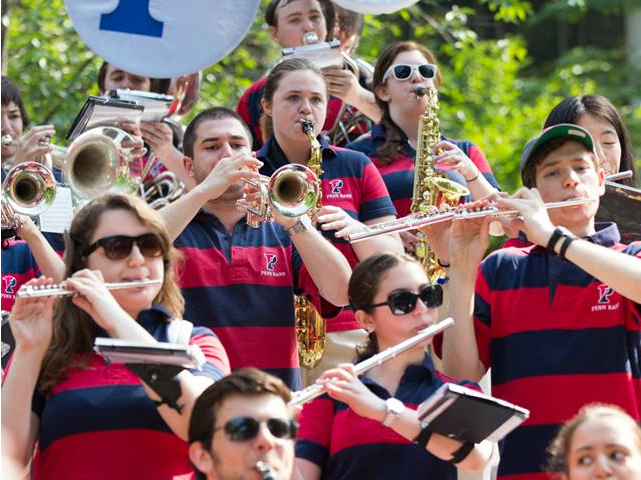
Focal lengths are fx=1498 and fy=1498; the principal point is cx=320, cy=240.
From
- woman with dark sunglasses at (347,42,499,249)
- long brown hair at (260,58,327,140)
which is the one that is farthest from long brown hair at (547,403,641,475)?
long brown hair at (260,58,327,140)

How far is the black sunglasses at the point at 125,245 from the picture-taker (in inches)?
206

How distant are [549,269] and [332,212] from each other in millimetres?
941

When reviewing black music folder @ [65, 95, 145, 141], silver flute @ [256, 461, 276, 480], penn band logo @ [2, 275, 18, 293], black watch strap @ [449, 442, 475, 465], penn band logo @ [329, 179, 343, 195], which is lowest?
silver flute @ [256, 461, 276, 480]

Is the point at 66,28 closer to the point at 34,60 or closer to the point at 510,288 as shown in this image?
the point at 34,60

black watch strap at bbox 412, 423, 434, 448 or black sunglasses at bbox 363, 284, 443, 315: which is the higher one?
black sunglasses at bbox 363, 284, 443, 315

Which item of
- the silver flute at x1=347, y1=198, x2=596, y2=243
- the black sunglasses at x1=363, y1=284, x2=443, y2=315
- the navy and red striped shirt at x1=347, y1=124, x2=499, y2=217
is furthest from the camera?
the navy and red striped shirt at x1=347, y1=124, x2=499, y2=217

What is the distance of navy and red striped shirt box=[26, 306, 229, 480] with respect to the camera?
491 cm

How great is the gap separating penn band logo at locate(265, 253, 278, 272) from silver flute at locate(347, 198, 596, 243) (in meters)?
0.33

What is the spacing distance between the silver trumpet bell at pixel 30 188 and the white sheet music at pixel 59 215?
225mm

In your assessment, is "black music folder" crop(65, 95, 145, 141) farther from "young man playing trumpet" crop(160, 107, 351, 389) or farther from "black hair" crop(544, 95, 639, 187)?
"black hair" crop(544, 95, 639, 187)

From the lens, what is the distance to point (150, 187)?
8.23 metres

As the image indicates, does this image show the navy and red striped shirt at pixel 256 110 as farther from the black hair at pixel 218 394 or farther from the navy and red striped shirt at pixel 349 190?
the black hair at pixel 218 394

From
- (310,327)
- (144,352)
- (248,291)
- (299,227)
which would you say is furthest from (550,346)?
(144,352)

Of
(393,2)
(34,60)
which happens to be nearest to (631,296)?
(393,2)
